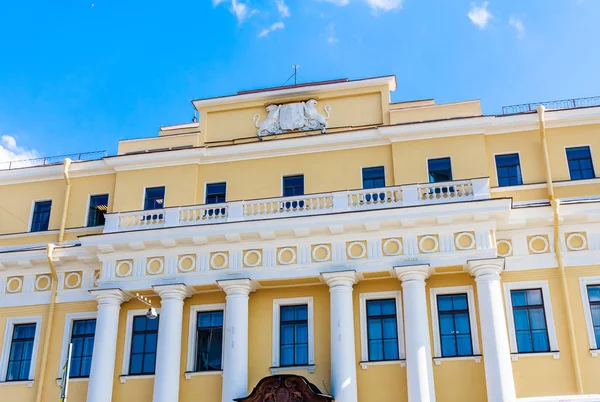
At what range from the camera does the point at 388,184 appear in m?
22.5

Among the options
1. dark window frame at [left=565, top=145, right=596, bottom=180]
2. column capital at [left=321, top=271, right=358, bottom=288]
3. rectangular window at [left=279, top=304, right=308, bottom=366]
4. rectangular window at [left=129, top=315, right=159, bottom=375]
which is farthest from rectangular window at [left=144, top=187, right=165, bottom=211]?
dark window frame at [left=565, top=145, right=596, bottom=180]

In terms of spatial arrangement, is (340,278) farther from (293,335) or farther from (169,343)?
(169,343)

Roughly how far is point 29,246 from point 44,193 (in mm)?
2058

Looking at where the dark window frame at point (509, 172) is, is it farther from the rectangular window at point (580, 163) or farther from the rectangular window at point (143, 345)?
the rectangular window at point (143, 345)

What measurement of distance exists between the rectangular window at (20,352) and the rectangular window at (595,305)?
55.3 feet

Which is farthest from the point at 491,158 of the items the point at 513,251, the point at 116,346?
the point at 116,346

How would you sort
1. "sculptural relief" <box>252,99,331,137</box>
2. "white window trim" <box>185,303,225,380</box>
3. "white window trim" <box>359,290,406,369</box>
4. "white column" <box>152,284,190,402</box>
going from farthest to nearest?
"sculptural relief" <box>252,99,331,137</box> → "white window trim" <box>185,303,225,380</box> → "white column" <box>152,284,190,402</box> → "white window trim" <box>359,290,406,369</box>

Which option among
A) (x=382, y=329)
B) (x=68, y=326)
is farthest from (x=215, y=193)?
(x=382, y=329)

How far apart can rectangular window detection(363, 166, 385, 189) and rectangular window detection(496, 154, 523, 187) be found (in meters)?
3.51

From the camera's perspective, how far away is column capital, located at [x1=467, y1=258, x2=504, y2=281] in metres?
19.9

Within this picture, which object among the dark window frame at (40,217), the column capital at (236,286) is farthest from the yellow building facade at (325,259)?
the dark window frame at (40,217)

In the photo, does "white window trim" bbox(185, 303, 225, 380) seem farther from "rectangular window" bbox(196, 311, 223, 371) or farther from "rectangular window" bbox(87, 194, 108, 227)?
Answer: "rectangular window" bbox(87, 194, 108, 227)

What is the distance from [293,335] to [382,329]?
260 centimetres

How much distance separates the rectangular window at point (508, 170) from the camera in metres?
22.1
